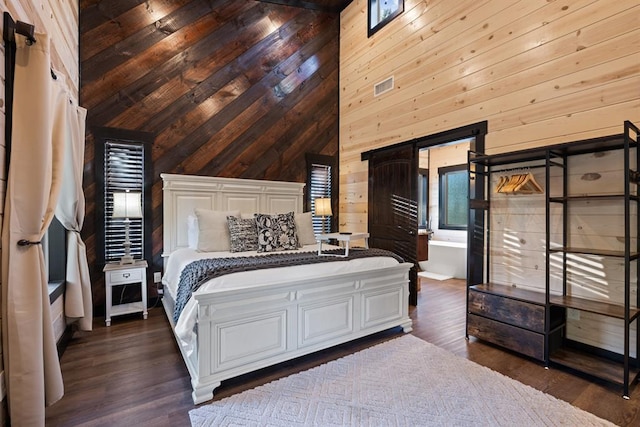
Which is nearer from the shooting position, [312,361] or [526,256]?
[312,361]

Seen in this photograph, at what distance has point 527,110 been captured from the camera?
2836 mm

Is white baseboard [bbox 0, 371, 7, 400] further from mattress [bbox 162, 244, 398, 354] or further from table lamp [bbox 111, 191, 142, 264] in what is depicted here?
table lamp [bbox 111, 191, 142, 264]

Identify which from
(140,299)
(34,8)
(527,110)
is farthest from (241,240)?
(527,110)

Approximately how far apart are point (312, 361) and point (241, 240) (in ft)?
4.79

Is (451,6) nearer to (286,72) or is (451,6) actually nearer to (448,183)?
(286,72)

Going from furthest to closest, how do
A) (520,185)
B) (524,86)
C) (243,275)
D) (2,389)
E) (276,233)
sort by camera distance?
1. (276,233)
2. (524,86)
3. (520,185)
4. (243,275)
5. (2,389)

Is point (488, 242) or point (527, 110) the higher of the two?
point (527, 110)

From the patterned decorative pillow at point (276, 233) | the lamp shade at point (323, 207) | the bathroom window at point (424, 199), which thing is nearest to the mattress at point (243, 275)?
the patterned decorative pillow at point (276, 233)

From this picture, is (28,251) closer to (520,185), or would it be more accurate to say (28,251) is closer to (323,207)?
(323,207)

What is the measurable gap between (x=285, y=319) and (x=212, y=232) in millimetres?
1466

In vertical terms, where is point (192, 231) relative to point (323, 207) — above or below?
below

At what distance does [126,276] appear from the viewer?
10.9ft

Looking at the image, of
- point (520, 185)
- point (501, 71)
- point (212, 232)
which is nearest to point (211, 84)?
point (212, 232)

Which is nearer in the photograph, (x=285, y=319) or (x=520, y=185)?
(x=285, y=319)
